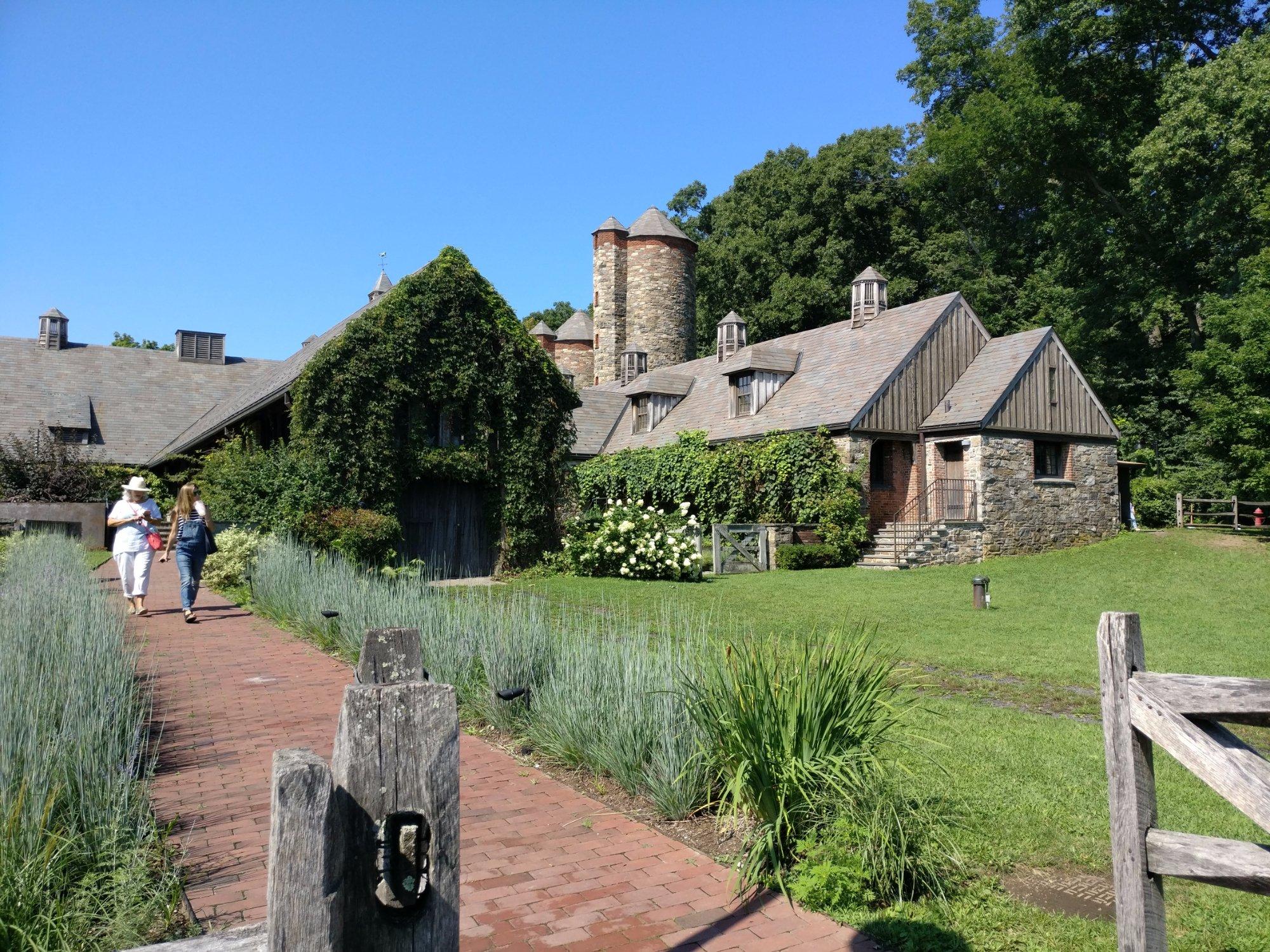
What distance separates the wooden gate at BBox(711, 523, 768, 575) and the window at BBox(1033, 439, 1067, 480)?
8.84 metres

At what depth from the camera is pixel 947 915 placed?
382 centimetres

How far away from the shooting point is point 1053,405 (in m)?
25.7

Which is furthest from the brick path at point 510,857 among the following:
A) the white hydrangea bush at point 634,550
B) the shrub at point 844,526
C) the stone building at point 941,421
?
the stone building at point 941,421

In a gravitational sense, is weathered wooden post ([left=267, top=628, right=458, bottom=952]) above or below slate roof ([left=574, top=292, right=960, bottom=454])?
below

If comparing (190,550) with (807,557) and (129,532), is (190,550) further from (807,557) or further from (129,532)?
(807,557)

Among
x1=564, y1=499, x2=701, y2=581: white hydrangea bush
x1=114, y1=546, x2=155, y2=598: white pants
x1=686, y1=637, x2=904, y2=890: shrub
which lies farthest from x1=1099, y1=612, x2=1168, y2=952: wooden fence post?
x1=564, y1=499, x2=701, y2=581: white hydrangea bush

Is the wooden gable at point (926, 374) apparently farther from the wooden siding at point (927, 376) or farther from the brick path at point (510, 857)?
the brick path at point (510, 857)

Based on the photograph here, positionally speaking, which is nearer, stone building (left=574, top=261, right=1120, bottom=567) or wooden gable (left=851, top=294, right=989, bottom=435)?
stone building (left=574, top=261, right=1120, bottom=567)

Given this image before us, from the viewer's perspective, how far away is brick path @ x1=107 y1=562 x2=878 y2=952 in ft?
12.0

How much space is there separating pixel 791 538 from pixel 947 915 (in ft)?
65.9

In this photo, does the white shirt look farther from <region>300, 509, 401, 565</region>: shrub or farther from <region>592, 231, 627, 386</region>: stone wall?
<region>592, 231, 627, 386</region>: stone wall

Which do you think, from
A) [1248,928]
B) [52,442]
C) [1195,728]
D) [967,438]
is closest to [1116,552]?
[967,438]

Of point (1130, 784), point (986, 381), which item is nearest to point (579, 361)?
point (986, 381)

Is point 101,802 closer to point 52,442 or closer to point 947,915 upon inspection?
point 947,915
